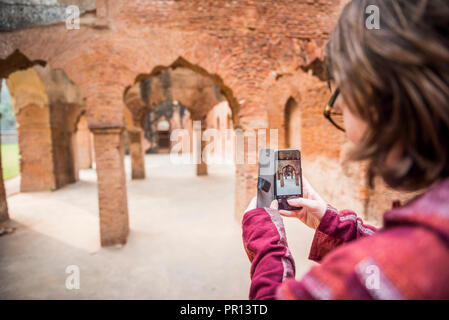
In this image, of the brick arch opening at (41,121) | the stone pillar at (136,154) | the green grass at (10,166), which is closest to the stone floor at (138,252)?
the brick arch opening at (41,121)

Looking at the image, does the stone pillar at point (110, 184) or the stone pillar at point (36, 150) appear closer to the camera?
the stone pillar at point (110, 184)

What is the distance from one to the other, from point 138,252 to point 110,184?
1.45 metres

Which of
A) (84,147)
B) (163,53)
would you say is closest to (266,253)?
(163,53)

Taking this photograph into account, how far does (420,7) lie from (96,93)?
15.8 feet

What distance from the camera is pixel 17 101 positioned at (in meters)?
8.62

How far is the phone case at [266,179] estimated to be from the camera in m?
1.25

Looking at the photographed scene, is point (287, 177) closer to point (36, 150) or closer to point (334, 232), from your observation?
point (334, 232)

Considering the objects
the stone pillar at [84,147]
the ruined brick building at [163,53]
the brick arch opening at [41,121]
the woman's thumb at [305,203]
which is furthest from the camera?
the stone pillar at [84,147]

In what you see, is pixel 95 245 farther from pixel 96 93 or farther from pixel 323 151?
pixel 323 151

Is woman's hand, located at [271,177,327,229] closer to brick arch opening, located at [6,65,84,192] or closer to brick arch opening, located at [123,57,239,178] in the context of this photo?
brick arch opening, located at [6,65,84,192]

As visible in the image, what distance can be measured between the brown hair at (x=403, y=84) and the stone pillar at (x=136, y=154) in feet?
38.7

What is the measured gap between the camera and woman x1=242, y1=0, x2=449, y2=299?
41 cm

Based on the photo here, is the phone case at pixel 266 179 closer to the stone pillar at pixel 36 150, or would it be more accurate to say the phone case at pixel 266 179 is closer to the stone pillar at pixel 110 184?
the stone pillar at pixel 110 184

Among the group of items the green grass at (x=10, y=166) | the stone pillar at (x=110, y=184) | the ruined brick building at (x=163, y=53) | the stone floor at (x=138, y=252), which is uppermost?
the ruined brick building at (x=163, y=53)
